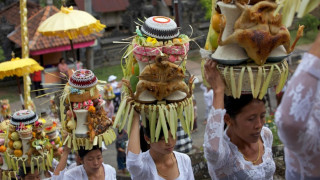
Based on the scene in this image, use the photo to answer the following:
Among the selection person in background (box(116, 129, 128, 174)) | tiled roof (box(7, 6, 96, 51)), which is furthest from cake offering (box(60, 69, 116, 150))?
tiled roof (box(7, 6, 96, 51))

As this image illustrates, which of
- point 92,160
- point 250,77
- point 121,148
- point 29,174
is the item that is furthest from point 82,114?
point 121,148

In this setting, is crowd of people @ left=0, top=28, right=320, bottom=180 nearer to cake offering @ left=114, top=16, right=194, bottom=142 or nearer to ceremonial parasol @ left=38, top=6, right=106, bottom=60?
cake offering @ left=114, top=16, right=194, bottom=142

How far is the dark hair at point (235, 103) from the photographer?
2.75m

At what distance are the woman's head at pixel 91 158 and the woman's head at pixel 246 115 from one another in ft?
5.47

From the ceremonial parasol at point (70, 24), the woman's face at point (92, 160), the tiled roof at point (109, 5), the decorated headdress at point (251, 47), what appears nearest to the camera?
the decorated headdress at point (251, 47)

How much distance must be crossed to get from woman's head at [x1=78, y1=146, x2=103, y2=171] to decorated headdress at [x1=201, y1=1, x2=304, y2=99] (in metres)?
1.87

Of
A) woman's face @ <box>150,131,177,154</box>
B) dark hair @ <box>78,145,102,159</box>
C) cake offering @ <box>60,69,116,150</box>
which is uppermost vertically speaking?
woman's face @ <box>150,131,177,154</box>

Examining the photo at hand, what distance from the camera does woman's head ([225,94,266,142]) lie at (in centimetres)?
275

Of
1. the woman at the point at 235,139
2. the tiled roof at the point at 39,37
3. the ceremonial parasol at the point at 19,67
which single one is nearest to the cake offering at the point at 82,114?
the woman at the point at 235,139

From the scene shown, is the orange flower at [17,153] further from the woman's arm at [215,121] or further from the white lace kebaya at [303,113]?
the white lace kebaya at [303,113]

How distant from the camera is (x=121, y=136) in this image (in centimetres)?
759

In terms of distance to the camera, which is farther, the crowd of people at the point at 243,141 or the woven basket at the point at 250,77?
the woven basket at the point at 250,77

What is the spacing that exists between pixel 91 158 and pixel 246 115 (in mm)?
1823

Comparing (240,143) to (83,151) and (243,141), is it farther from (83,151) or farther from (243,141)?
(83,151)
